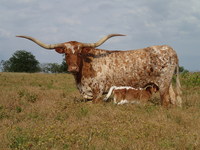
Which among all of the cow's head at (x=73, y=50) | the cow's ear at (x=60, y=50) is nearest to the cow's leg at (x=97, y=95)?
the cow's head at (x=73, y=50)

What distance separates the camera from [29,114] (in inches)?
297

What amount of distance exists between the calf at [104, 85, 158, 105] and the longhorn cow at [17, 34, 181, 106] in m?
0.18

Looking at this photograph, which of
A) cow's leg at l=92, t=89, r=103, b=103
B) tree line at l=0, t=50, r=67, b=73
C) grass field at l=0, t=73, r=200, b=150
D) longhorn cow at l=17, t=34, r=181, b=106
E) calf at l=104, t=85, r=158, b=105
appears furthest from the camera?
tree line at l=0, t=50, r=67, b=73

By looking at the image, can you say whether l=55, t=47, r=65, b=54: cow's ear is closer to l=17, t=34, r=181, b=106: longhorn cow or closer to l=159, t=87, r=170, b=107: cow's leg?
l=17, t=34, r=181, b=106: longhorn cow

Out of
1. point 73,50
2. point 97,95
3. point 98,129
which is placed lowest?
point 98,129

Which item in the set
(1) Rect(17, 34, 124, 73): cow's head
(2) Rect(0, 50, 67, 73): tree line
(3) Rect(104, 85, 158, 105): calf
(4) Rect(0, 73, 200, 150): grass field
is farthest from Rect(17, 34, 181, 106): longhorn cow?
(2) Rect(0, 50, 67, 73): tree line

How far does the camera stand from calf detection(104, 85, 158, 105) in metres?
8.66

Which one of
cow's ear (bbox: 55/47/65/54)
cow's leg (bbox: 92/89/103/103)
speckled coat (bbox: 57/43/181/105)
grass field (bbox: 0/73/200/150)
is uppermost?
cow's ear (bbox: 55/47/65/54)

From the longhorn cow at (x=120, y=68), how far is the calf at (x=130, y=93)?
0.60 feet

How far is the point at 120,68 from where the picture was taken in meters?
8.48

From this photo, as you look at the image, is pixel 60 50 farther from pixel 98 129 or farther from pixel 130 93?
pixel 98 129

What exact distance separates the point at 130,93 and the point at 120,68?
101cm

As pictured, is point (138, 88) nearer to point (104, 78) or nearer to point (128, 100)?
point (128, 100)

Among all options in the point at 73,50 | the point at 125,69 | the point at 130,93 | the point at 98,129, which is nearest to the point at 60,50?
the point at 73,50
